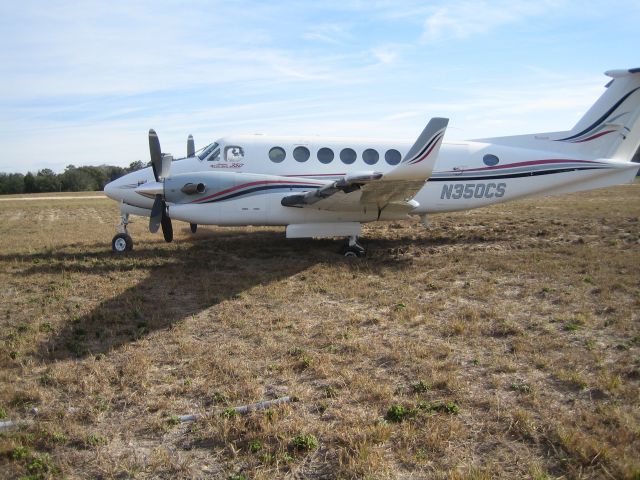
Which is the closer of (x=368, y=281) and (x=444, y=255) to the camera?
(x=368, y=281)

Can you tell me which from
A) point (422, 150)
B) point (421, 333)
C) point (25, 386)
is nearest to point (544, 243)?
point (422, 150)

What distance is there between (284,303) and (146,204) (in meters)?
6.16

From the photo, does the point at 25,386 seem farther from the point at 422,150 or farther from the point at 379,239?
the point at 379,239

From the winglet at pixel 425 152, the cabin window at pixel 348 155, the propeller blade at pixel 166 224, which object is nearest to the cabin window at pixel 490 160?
the cabin window at pixel 348 155

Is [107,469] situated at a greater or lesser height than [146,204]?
lesser

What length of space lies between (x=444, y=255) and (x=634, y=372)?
6957 millimetres

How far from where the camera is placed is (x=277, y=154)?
1273cm

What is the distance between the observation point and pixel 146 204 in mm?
12773

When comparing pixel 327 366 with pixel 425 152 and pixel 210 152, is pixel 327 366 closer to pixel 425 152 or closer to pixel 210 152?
pixel 425 152

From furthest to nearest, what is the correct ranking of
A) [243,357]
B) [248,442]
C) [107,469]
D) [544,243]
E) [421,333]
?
[544,243] → [421,333] → [243,357] → [248,442] → [107,469]

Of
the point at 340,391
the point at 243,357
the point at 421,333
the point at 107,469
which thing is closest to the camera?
the point at 107,469

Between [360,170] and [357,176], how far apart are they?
10.6ft

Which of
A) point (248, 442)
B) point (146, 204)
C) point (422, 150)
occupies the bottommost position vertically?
point (248, 442)

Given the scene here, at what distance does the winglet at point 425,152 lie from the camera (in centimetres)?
937
